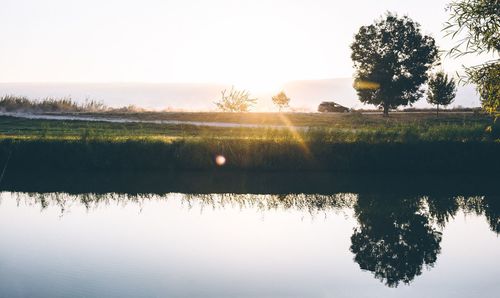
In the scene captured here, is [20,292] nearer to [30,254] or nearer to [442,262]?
[30,254]

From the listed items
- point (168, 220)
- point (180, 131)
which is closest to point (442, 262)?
point (168, 220)

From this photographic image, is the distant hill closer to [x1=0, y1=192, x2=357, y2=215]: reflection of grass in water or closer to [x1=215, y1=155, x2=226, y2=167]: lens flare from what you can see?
[x1=215, y1=155, x2=226, y2=167]: lens flare

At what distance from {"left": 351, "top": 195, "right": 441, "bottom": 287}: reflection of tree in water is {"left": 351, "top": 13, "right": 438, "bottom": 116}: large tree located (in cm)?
3273

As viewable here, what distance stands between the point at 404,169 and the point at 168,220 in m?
13.7

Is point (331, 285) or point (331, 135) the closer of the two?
point (331, 285)

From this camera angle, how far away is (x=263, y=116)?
52344 mm

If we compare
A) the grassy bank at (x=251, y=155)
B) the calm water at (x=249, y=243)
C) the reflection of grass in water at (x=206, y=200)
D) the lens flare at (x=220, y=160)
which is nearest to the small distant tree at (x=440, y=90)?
the grassy bank at (x=251, y=155)

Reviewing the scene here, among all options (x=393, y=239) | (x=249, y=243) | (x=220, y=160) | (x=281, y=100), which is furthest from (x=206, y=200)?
(x=281, y=100)

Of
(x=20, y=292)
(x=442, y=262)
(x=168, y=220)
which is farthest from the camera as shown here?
(x=168, y=220)

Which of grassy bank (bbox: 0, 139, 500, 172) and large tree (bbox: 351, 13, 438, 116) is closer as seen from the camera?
grassy bank (bbox: 0, 139, 500, 172)

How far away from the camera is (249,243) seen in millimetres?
18062

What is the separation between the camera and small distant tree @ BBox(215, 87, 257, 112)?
205ft

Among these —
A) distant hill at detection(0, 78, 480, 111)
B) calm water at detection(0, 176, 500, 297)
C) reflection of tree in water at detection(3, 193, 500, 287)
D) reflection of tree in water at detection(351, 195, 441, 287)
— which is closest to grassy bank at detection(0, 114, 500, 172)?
calm water at detection(0, 176, 500, 297)

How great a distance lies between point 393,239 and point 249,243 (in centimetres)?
435
